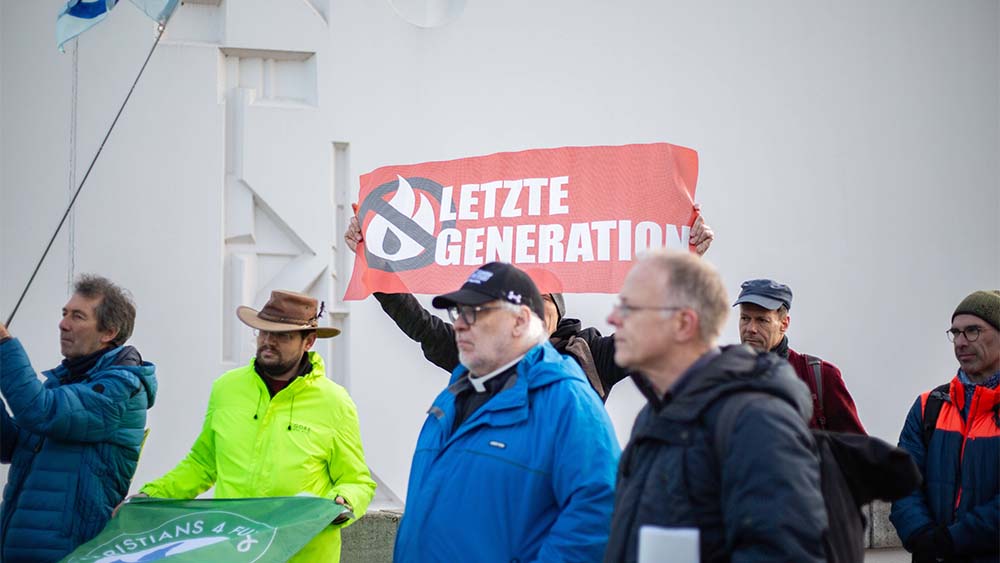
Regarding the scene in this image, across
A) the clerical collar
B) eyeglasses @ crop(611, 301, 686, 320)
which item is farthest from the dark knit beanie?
eyeglasses @ crop(611, 301, 686, 320)

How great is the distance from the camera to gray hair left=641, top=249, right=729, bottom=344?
6.92ft

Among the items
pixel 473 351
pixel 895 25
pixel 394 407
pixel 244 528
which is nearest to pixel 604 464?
pixel 473 351

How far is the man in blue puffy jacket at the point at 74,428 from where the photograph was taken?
11.6 ft

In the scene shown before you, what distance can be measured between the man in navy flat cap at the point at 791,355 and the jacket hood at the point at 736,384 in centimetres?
182

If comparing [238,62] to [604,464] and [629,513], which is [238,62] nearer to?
[604,464]

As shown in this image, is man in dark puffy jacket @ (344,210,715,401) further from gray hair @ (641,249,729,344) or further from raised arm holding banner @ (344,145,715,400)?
gray hair @ (641,249,729,344)

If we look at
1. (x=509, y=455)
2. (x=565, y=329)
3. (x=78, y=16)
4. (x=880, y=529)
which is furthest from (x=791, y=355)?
(x=78, y=16)

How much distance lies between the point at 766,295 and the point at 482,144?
2.18 meters

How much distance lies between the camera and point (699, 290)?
83.0 inches

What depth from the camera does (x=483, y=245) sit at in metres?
4.15

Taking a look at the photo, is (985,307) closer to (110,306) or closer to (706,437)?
(706,437)

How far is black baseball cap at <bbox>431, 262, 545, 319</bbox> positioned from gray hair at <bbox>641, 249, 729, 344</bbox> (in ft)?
2.83

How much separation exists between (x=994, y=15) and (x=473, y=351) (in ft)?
16.8

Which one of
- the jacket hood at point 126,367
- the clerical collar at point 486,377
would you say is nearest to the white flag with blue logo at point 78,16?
the jacket hood at point 126,367
